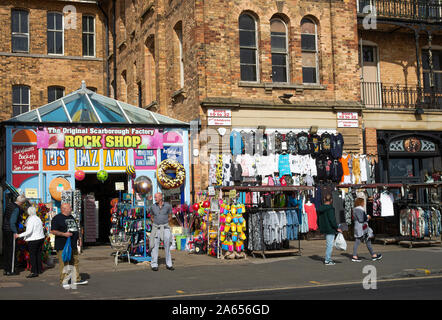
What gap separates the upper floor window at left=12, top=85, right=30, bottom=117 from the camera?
98.6 feet

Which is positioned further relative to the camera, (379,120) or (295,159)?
(379,120)

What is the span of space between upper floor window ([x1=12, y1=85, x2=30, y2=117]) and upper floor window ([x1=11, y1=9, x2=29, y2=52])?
213 centimetres

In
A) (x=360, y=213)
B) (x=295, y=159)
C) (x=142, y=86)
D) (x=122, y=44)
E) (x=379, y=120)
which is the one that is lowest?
(x=360, y=213)

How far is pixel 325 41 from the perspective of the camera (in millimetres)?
22891

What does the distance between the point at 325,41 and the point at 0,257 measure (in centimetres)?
1468

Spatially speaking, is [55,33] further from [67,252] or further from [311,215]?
[67,252]

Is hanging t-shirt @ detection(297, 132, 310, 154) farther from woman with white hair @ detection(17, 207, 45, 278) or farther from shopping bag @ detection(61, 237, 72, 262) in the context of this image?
shopping bag @ detection(61, 237, 72, 262)

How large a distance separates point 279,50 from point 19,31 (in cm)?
1577

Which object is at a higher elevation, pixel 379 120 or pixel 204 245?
pixel 379 120

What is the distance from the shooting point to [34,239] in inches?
535

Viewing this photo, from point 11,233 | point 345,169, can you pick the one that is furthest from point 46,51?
point 11,233

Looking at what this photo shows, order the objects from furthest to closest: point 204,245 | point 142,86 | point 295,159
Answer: point 142,86 → point 295,159 → point 204,245
